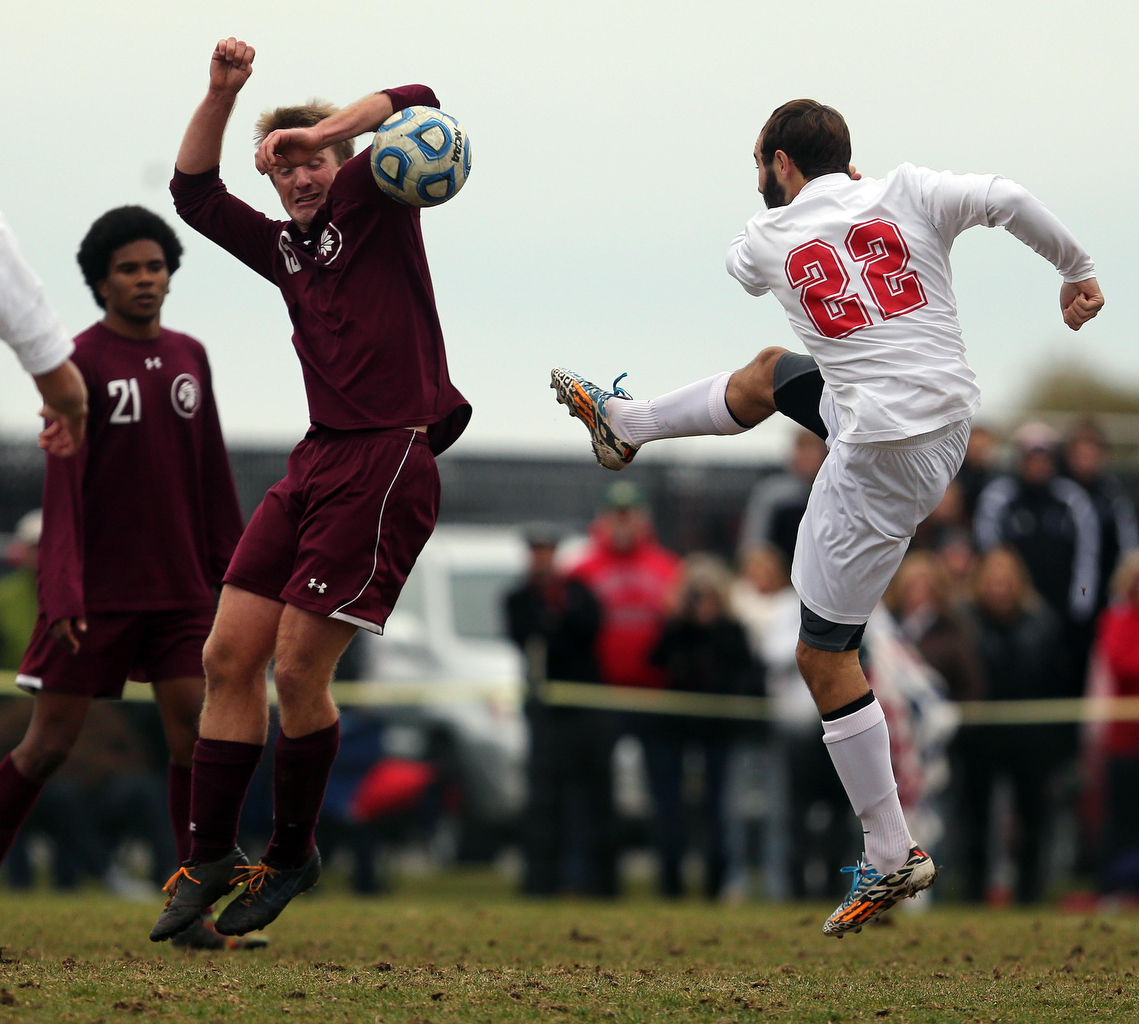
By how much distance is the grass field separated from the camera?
17.7 feet

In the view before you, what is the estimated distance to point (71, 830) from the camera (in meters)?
12.1

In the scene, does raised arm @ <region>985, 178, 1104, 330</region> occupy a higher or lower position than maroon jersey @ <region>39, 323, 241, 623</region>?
higher

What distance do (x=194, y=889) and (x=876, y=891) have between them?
8.05 ft

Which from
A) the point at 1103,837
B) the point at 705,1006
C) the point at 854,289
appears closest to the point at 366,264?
the point at 854,289

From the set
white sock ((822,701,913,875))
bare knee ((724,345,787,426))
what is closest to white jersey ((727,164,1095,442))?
bare knee ((724,345,787,426))

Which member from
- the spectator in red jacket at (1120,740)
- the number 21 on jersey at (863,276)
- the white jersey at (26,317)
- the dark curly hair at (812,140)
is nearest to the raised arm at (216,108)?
the white jersey at (26,317)

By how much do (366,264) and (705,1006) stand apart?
2780mm

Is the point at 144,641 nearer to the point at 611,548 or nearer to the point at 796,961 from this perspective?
the point at 796,961

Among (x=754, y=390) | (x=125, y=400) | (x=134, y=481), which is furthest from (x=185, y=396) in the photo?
(x=754, y=390)

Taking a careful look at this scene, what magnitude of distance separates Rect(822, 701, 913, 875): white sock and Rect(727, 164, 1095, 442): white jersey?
1.11 m

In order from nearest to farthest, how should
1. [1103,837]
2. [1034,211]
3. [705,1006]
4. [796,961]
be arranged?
[705,1006] < [1034,211] < [796,961] < [1103,837]

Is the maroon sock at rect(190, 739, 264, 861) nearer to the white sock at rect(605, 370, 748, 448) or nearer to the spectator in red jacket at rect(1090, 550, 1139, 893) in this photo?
the white sock at rect(605, 370, 748, 448)

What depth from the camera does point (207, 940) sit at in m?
7.15

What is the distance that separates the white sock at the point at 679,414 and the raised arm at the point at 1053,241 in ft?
4.24
